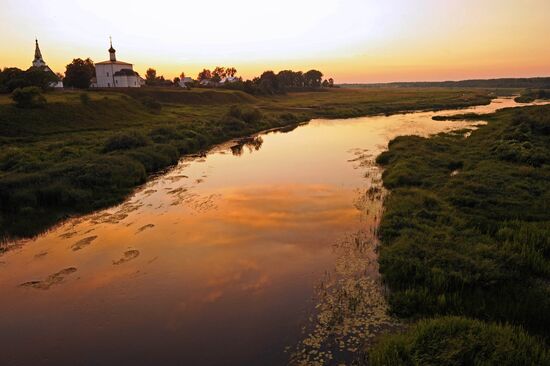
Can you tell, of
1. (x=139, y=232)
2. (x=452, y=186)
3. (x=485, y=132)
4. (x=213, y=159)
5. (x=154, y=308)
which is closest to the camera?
(x=154, y=308)

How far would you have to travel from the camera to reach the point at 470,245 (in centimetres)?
1335

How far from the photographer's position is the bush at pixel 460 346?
309 inches

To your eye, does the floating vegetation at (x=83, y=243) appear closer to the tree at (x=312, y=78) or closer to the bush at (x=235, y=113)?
the bush at (x=235, y=113)

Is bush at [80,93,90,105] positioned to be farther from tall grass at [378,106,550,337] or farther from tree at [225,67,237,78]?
tree at [225,67,237,78]

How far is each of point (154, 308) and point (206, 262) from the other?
3217 millimetres

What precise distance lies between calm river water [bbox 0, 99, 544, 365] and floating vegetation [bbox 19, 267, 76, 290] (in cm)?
7

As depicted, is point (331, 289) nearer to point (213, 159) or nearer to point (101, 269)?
point (101, 269)

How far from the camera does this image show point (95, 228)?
18.1m

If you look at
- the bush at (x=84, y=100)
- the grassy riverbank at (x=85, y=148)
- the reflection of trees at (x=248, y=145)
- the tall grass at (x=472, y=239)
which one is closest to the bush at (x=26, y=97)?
the grassy riverbank at (x=85, y=148)

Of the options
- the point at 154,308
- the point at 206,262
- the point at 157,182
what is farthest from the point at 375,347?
the point at 157,182

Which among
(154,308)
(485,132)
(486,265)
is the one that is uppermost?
(485,132)

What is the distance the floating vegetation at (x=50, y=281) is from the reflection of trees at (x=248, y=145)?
24562 mm

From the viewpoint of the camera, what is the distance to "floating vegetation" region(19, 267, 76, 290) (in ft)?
43.0

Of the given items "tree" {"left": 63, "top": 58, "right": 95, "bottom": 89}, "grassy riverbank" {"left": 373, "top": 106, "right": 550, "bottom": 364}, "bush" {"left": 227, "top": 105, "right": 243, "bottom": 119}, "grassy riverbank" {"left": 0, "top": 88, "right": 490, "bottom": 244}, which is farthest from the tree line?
"grassy riverbank" {"left": 373, "top": 106, "right": 550, "bottom": 364}
